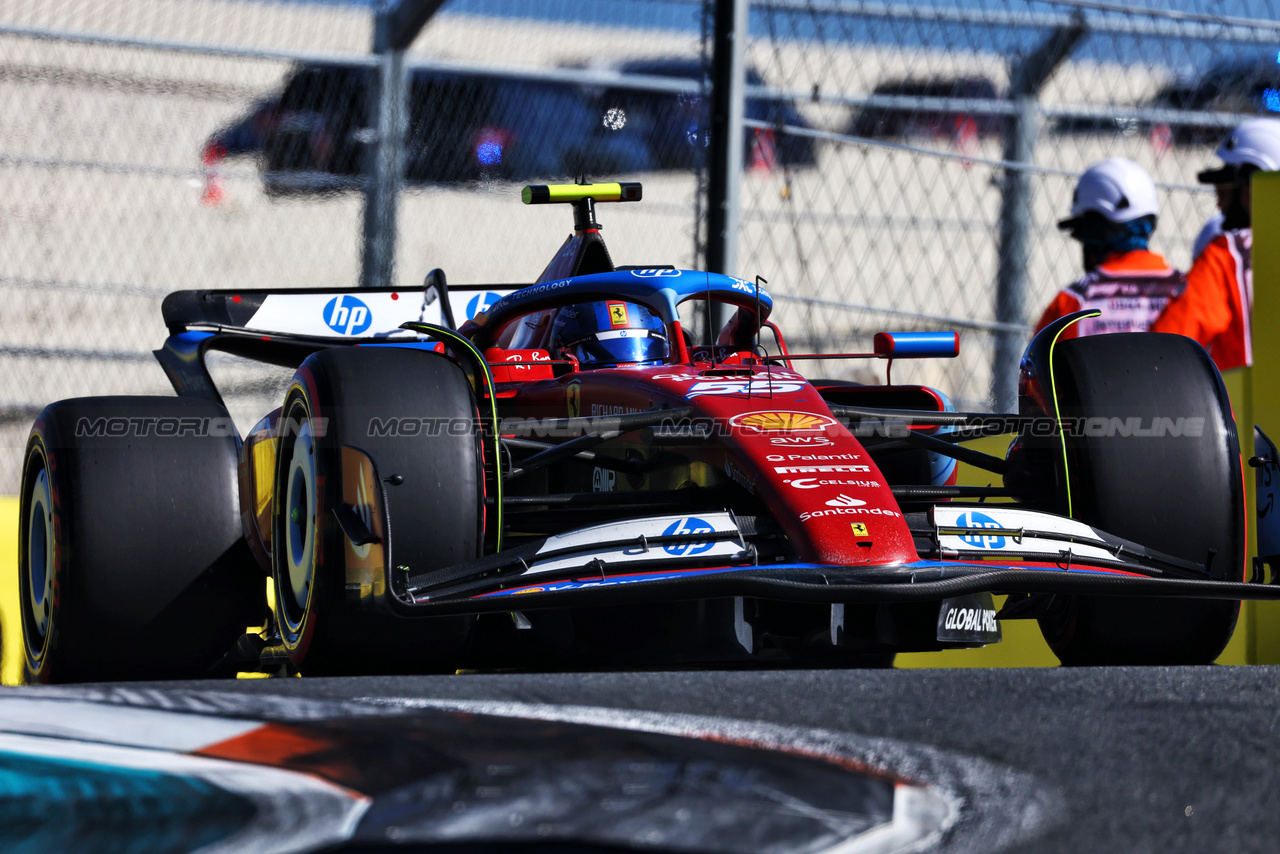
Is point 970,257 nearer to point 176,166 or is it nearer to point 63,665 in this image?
point 176,166

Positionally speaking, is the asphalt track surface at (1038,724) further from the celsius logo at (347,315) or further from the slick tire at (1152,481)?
the celsius logo at (347,315)

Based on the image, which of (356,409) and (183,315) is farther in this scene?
(183,315)

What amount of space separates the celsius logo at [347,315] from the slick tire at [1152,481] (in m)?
2.62

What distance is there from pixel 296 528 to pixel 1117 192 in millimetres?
3892

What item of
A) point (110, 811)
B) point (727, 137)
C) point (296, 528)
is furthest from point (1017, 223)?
point (110, 811)

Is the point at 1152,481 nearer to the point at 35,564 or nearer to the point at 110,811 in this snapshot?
the point at 110,811

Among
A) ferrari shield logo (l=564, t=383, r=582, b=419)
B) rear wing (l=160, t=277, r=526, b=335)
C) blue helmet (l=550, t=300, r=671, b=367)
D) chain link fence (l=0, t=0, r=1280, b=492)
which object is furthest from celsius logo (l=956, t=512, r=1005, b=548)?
chain link fence (l=0, t=0, r=1280, b=492)

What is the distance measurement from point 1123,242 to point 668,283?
2577 mm

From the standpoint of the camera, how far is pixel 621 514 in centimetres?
345

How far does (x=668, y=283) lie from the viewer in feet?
13.5

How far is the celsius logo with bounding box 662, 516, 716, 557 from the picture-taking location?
9.55 ft

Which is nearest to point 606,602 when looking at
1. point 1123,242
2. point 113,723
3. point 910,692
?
point 910,692

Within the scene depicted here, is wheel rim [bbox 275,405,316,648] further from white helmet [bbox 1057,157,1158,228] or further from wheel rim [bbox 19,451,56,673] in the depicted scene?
white helmet [bbox 1057,157,1158,228]

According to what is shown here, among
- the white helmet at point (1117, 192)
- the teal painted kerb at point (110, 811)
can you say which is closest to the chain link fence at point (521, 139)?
the white helmet at point (1117, 192)
